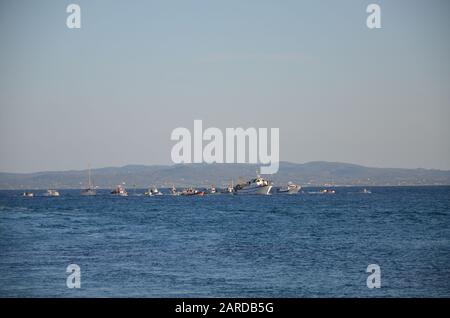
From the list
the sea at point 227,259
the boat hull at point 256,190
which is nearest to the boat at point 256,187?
the boat hull at point 256,190

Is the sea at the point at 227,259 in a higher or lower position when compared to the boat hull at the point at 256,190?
higher

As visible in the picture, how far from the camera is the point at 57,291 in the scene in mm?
30500

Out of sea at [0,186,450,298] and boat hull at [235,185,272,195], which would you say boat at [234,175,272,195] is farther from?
sea at [0,186,450,298]

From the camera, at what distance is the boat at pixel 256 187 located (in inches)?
7200

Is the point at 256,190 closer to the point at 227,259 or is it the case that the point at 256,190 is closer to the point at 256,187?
the point at 256,187

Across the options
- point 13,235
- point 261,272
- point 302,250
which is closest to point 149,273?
point 261,272

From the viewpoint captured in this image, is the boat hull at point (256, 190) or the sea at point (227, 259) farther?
the boat hull at point (256, 190)

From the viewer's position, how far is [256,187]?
18562 cm

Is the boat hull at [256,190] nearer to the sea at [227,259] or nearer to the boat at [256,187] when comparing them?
the boat at [256,187]

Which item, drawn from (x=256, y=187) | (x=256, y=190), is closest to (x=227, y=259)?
(x=256, y=187)

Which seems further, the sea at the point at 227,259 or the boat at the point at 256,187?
the boat at the point at 256,187
